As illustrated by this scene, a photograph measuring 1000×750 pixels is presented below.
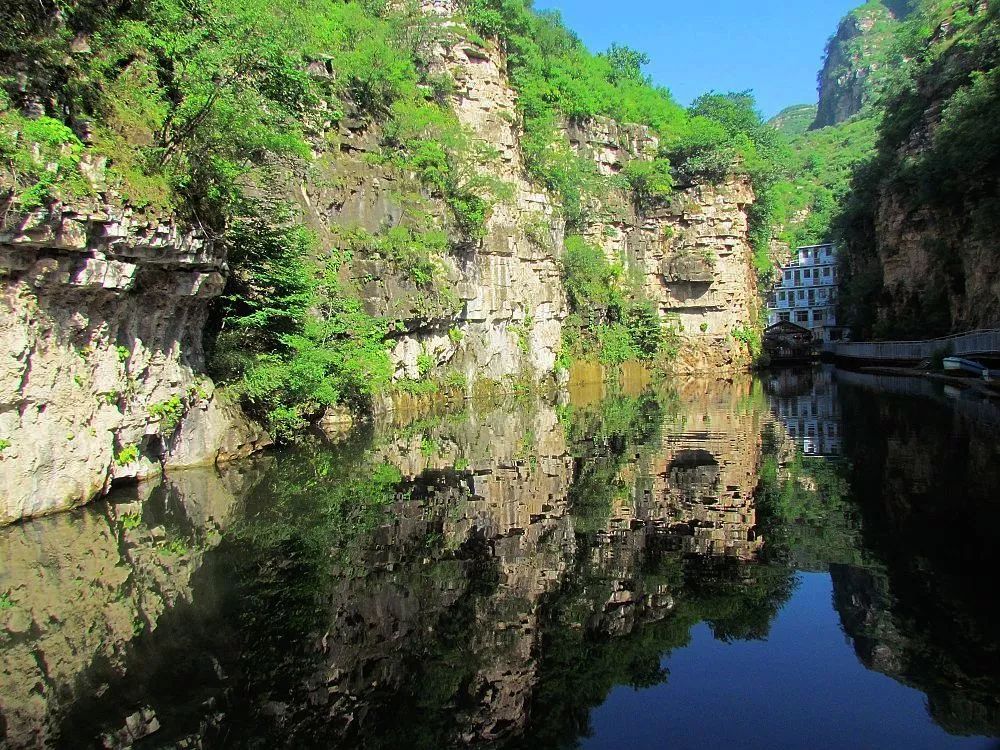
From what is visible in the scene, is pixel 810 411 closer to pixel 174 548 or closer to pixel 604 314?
pixel 174 548

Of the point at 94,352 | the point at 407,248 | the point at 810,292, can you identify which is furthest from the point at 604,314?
the point at 810,292

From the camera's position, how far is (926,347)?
1438 inches

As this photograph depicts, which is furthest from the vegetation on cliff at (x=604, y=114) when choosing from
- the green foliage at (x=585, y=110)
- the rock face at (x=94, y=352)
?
the rock face at (x=94, y=352)

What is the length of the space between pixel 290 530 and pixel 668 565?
5.86 meters

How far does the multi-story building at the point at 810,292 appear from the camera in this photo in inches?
3216

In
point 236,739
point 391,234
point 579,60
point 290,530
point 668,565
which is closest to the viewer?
point 236,739

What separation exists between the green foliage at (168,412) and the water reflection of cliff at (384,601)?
5.98ft

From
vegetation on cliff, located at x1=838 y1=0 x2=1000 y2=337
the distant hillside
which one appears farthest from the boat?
the distant hillside

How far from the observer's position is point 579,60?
5209cm

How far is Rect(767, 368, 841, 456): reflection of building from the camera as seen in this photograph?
56.1 feet

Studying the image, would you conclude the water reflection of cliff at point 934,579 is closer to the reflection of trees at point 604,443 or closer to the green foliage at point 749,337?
the reflection of trees at point 604,443

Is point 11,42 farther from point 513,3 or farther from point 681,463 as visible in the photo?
point 513,3

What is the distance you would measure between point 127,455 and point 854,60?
476ft

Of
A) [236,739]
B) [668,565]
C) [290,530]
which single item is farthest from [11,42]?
[668,565]
